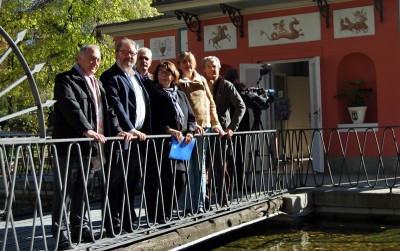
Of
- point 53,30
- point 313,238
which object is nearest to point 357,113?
point 313,238

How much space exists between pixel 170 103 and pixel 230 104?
191cm

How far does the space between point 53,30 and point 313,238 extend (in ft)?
48.6

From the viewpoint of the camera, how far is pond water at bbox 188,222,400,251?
24.2 ft

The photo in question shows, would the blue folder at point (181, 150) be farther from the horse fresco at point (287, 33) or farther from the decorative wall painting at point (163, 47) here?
the decorative wall painting at point (163, 47)

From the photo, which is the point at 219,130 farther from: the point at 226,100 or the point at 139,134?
the point at 139,134

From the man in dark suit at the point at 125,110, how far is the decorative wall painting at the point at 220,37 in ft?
22.3

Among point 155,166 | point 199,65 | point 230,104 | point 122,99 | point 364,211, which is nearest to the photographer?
point 122,99

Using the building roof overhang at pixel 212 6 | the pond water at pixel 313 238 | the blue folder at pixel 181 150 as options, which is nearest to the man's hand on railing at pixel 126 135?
the blue folder at pixel 181 150

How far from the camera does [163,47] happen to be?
13992 mm

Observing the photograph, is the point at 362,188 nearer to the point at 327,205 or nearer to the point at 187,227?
the point at 327,205

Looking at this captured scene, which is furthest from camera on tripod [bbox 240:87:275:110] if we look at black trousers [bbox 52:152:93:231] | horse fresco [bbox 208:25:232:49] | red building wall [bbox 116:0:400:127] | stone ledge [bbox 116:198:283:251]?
horse fresco [bbox 208:25:232:49]

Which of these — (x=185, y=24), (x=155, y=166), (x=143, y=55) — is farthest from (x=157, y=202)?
(x=185, y=24)

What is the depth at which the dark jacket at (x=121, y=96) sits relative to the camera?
5516mm

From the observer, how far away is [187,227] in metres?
6.38
